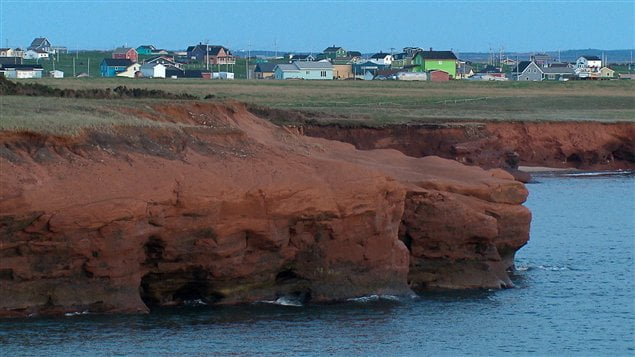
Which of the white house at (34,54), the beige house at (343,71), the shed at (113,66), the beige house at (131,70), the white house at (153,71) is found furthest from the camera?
the white house at (34,54)

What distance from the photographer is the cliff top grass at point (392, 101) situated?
103ft

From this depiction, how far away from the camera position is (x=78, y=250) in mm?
24641

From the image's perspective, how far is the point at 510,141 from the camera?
67.4 metres

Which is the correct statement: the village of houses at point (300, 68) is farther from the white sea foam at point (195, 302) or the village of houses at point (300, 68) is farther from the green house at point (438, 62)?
the white sea foam at point (195, 302)

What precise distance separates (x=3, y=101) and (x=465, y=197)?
11.3 m

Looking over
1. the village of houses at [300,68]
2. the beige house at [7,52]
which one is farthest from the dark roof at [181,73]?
the beige house at [7,52]

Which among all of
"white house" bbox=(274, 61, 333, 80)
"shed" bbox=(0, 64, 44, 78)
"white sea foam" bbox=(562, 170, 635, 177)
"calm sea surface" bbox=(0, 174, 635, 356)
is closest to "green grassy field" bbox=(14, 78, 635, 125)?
"white sea foam" bbox=(562, 170, 635, 177)

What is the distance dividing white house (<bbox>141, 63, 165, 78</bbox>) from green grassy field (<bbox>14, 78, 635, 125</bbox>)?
916 inches

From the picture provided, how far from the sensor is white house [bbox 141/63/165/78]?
136 meters

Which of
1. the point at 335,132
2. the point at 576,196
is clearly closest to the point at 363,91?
the point at 335,132

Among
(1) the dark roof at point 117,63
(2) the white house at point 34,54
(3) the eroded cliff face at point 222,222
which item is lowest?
(3) the eroded cliff face at point 222,222

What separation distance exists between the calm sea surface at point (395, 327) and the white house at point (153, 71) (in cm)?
10617

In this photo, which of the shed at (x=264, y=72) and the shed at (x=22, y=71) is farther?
the shed at (x=264, y=72)

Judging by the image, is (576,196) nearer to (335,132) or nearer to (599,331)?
(335,132)
